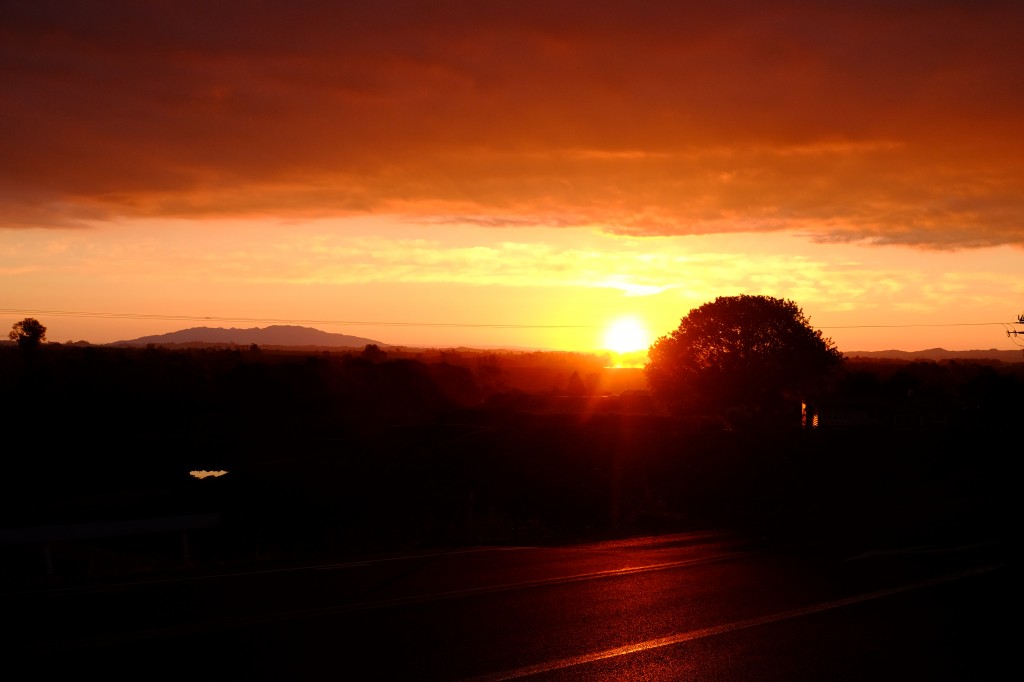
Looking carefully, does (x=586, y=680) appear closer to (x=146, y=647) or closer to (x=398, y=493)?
(x=146, y=647)

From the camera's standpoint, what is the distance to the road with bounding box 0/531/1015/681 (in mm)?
8211

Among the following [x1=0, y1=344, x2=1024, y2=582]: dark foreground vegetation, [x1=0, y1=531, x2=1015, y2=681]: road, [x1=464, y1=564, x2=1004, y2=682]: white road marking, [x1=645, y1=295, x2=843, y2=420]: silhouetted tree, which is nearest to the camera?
[x1=464, y1=564, x2=1004, y2=682]: white road marking

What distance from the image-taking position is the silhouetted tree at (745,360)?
7306 centimetres

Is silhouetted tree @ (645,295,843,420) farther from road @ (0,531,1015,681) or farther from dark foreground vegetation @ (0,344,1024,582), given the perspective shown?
road @ (0,531,1015,681)

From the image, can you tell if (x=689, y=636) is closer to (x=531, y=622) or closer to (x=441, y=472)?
(x=531, y=622)

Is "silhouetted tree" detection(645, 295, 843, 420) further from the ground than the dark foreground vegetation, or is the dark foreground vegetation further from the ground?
"silhouetted tree" detection(645, 295, 843, 420)

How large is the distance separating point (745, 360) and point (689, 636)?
67028mm

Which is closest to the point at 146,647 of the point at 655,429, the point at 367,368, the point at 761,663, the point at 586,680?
the point at 586,680

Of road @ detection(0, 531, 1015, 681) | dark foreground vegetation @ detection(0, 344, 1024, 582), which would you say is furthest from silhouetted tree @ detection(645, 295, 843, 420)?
road @ detection(0, 531, 1015, 681)

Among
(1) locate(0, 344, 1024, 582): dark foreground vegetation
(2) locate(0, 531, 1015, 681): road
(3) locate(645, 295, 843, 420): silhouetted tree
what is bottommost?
(1) locate(0, 344, 1024, 582): dark foreground vegetation

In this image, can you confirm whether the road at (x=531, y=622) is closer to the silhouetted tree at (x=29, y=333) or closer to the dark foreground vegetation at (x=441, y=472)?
the dark foreground vegetation at (x=441, y=472)

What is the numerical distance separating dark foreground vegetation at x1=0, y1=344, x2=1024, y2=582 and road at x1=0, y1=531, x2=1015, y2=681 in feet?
10.7

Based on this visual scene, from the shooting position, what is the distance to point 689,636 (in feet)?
30.8

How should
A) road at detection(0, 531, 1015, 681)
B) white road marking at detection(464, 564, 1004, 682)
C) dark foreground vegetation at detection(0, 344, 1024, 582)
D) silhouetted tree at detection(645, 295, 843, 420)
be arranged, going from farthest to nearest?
silhouetted tree at detection(645, 295, 843, 420) → dark foreground vegetation at detection(0, 344, 1024, 582) → road at detection(0, 531, 1015, 681) → white road marking at detection(464, 564, 1004, 682)
